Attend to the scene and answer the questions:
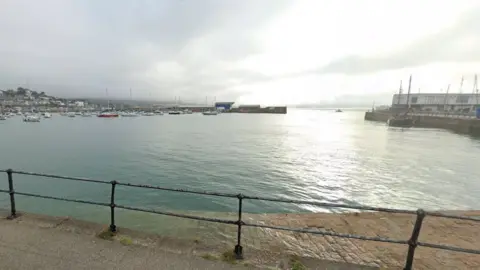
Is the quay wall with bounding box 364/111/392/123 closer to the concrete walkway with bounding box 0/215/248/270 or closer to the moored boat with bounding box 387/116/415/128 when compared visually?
the moored boat with bounding box 387/116/415/128

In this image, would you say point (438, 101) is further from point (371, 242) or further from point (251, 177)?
point (371, 242)

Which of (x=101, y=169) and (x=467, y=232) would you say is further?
(x=101, y=169)

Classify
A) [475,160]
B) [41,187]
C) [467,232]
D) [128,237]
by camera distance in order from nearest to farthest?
[128,237], [467,232], [41,187], [475,160]

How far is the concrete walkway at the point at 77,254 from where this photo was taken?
10.7 feet

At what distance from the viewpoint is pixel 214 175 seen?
15305mm

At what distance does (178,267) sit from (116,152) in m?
23.1

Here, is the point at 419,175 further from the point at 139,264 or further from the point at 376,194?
the point at 139,264

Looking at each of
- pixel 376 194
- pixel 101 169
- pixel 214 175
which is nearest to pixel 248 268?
pixel 376 194

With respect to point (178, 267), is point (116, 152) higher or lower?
lower

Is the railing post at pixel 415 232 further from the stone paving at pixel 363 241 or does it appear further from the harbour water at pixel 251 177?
the harbour water at pixel 251 177

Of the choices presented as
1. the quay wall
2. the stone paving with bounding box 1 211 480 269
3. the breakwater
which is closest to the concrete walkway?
the stone paving with bounding box 1 211 480 269

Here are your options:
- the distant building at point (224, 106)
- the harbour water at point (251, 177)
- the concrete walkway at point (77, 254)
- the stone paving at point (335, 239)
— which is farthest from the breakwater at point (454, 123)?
the distant building at point (224, 106)

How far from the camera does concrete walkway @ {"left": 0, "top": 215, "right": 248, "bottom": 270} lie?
3.26 m

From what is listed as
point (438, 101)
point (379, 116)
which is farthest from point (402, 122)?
point (438, 101)
